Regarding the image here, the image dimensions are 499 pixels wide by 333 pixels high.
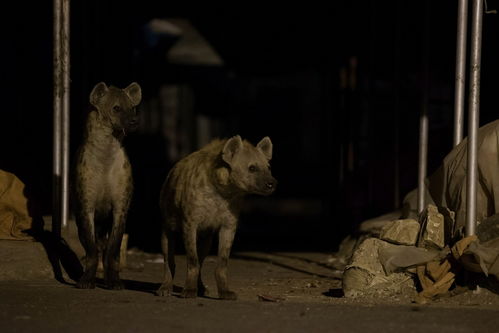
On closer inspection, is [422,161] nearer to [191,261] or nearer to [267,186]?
[267,186]

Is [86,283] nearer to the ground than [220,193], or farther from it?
nearer to the ground

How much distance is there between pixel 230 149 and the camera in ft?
22.8

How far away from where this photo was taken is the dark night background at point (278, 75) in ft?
38.4

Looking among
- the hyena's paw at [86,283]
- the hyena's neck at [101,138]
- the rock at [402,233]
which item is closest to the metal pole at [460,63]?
the rock at [402,233]

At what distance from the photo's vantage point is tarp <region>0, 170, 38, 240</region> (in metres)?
8.45

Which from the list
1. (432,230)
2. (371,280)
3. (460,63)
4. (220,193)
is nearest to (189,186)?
(220,193)

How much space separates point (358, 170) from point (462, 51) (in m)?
4.50

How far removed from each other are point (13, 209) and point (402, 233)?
3144 millimetres

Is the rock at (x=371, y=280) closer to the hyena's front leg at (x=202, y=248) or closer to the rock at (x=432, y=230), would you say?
the rock at (x=432, y=230)

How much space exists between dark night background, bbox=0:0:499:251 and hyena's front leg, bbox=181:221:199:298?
8.45 feet

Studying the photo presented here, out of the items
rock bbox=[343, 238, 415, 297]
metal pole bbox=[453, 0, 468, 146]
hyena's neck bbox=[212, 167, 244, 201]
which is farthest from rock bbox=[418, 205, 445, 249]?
hyena's neck bbox=[212, 167, 244, 201]

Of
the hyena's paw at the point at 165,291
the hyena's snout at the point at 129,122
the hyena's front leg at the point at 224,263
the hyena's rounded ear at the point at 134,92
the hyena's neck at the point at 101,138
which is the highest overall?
the hyena's rounded ear at the point at 134,92

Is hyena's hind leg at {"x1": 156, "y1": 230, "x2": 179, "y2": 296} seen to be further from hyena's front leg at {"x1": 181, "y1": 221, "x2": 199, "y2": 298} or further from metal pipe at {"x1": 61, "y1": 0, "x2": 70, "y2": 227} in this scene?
metal pipe at {"x1": 61, "y1": 0, "x2": 70, "y2": 227}

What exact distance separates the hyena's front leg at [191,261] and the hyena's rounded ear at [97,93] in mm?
1270
